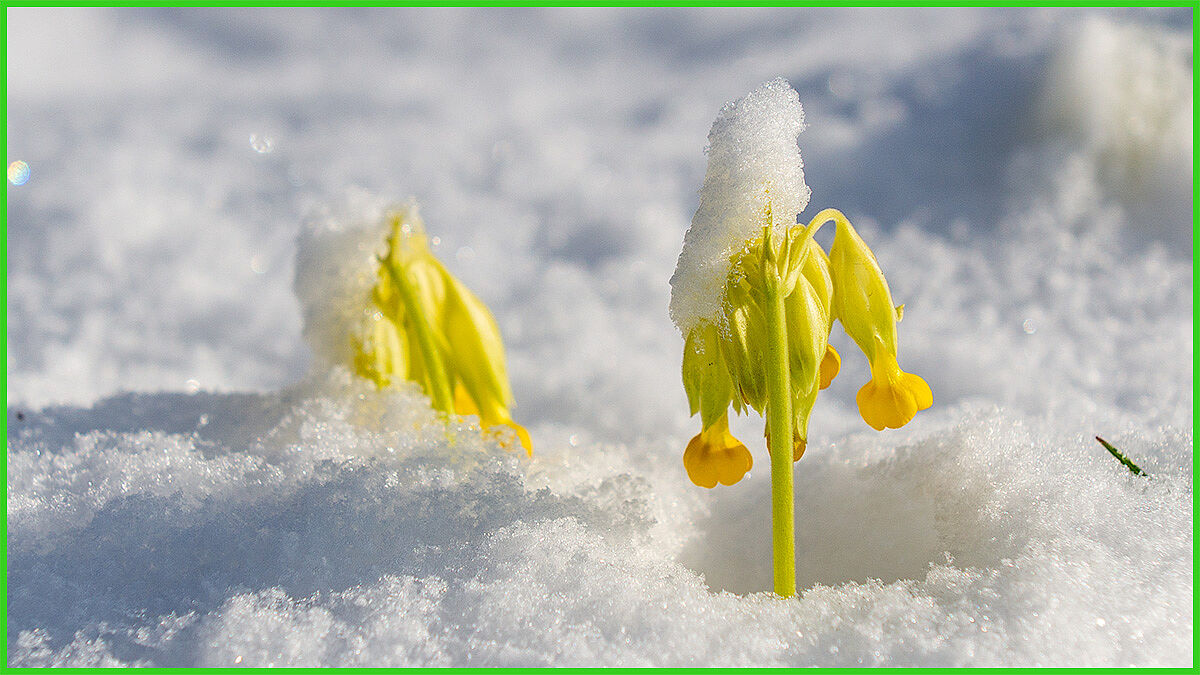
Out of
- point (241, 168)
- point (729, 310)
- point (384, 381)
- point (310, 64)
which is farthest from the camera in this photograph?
point (310, 64)

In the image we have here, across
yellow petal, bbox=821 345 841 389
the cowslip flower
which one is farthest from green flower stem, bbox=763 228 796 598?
yellow petal, bbox=821 345 841 389

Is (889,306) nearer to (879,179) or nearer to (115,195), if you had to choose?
(879,179)

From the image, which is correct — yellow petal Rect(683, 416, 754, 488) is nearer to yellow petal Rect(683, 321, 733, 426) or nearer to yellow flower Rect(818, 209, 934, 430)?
yellow petal Rect(683, 321, 733, 426)

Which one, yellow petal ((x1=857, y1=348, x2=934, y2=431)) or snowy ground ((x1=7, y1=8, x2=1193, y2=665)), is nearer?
snowy ground ((x1=7, y1=8, x2=1193, y2=665))

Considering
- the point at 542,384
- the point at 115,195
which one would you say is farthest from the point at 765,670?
the point at 115,195

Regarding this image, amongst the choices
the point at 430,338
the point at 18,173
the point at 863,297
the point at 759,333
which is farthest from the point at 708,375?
the point at 18,173

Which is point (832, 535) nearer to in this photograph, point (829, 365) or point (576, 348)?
point (829, 365)

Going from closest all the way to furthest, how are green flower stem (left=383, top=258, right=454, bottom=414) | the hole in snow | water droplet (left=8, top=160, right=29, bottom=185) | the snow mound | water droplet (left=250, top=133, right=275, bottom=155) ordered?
the snow mound < the hole in snow < green flower stem (left=383, top=258, right=454, bottom=414) < water droplet (left=8, top=160, right=29, bottom=185) < water droplet (left=250, top=133, right=275, bottom=155)
